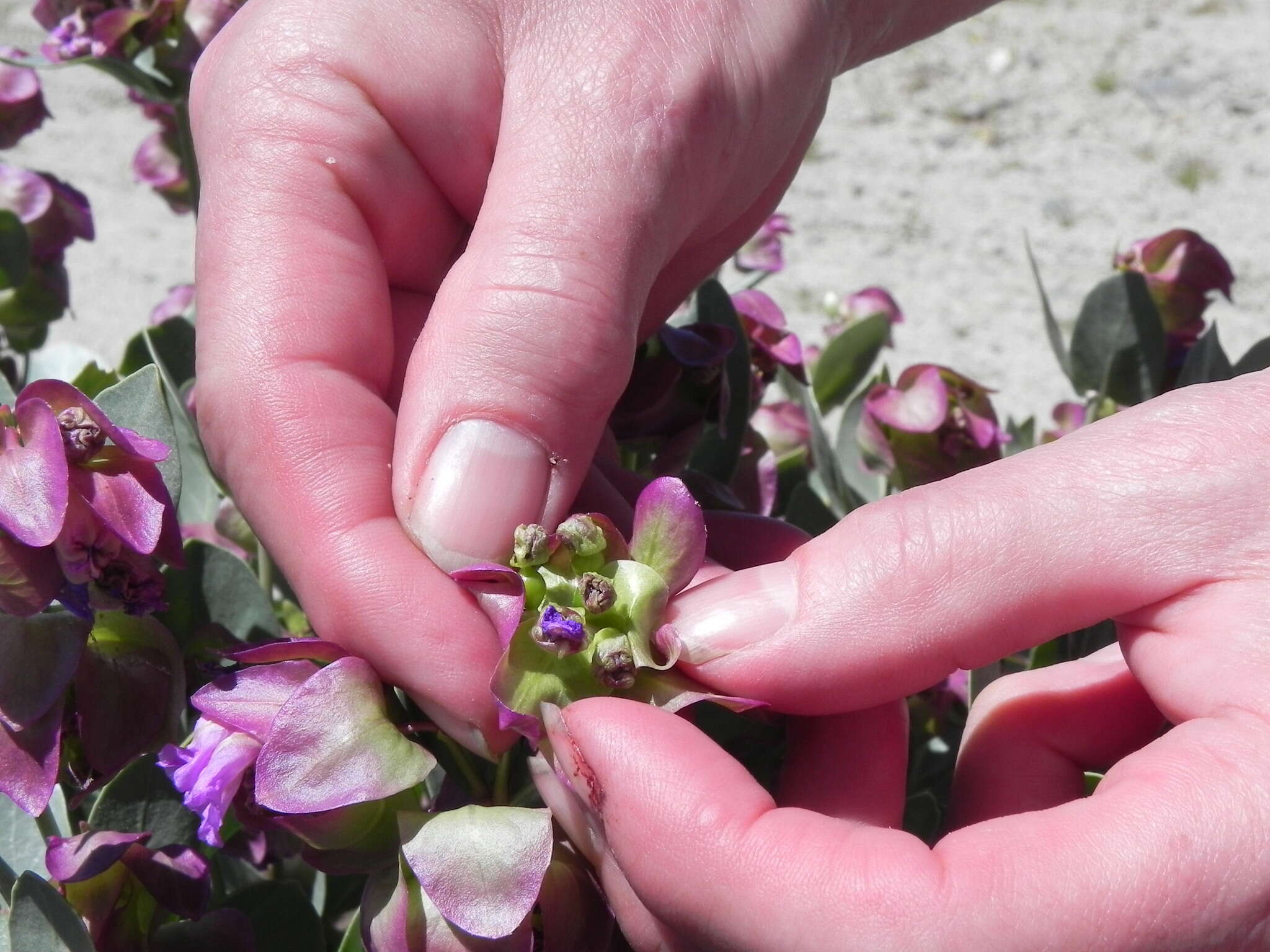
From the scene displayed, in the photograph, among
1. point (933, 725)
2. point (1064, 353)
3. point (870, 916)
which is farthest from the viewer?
point (1064, 353)

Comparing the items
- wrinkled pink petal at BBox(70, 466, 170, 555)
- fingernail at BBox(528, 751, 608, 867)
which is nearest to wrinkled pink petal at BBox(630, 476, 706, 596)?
fingernail at BBox(528, 751, 608, 867)

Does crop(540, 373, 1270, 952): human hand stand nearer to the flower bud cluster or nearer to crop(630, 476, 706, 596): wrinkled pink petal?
crop(630, 476, 706, 596): wrinkled pink petal

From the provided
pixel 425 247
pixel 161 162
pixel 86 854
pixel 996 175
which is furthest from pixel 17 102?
pixel 996 175

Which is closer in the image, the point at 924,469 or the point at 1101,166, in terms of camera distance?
the point at 924,469

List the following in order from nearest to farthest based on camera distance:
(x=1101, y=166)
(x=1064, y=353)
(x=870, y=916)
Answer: (x=870, y=916)
(x=1064, y=353)
(x=1101, y=166)

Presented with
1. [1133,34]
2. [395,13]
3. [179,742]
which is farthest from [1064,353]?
[1133,34]

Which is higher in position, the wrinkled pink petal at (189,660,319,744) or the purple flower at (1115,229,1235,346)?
the purple flower at (1115,229,1235,346)

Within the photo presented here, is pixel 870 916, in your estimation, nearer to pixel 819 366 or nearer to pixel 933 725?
pixel 933 725
